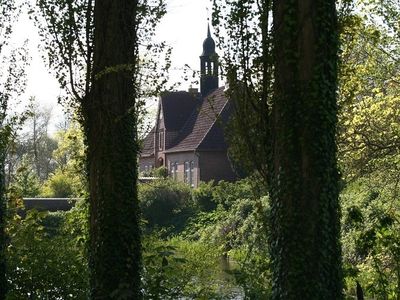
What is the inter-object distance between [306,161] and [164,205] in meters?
24.9

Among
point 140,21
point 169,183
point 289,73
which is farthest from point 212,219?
point 289,73

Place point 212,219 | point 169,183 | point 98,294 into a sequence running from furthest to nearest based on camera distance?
point 169,183, point 212,219, point 98,294

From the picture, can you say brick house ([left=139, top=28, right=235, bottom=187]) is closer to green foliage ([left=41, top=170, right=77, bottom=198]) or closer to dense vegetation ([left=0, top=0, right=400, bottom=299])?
green foliage ([left=41, top=170, right=77, bottom=198])

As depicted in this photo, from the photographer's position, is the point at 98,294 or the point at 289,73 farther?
the point at 98,294

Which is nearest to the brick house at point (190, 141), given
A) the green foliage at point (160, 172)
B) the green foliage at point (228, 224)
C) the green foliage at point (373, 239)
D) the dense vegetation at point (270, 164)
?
the green foliage at point (160, 172)

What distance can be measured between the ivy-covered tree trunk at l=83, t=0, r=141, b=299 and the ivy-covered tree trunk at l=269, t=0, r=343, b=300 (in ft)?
8.17

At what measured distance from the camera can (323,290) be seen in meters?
5.95

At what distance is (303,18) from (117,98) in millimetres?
3067

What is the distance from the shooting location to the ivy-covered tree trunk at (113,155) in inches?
321

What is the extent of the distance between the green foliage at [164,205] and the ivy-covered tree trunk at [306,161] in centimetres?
2342

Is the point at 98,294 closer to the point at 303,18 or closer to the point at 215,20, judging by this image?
the point at 215,20

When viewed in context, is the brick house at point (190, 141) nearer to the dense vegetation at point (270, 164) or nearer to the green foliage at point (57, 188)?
the green foliage at point (57, 188)

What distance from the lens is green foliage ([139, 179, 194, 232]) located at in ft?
98.6

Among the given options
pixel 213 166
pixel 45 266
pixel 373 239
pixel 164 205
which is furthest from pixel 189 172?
pixel 373 239
